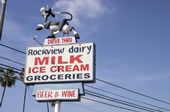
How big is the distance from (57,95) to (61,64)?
1580 millimetres

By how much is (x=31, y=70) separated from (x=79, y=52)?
8.47 ft

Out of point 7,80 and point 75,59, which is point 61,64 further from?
point 7,80

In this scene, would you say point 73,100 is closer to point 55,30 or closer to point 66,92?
point 66,92

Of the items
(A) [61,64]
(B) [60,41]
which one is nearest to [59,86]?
(A) [61,64]

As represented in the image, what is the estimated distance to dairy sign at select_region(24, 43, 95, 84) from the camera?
→ 50.3ft

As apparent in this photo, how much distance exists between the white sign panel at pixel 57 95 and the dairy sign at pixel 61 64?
55cm

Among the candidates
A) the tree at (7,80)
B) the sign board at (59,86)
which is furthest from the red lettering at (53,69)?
the tree at (7,80)

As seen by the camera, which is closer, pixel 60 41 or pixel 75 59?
pixel 75 59

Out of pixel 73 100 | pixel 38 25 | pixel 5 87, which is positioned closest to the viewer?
pixel 73 100

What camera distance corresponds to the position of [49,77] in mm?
15633

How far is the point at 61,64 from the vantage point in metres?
15.8

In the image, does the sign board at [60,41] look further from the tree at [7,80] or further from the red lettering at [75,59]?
the tree at [7,80]

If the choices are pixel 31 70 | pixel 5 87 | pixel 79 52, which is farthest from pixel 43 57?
pixel 5 87

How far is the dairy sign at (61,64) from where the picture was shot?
15.3 m
